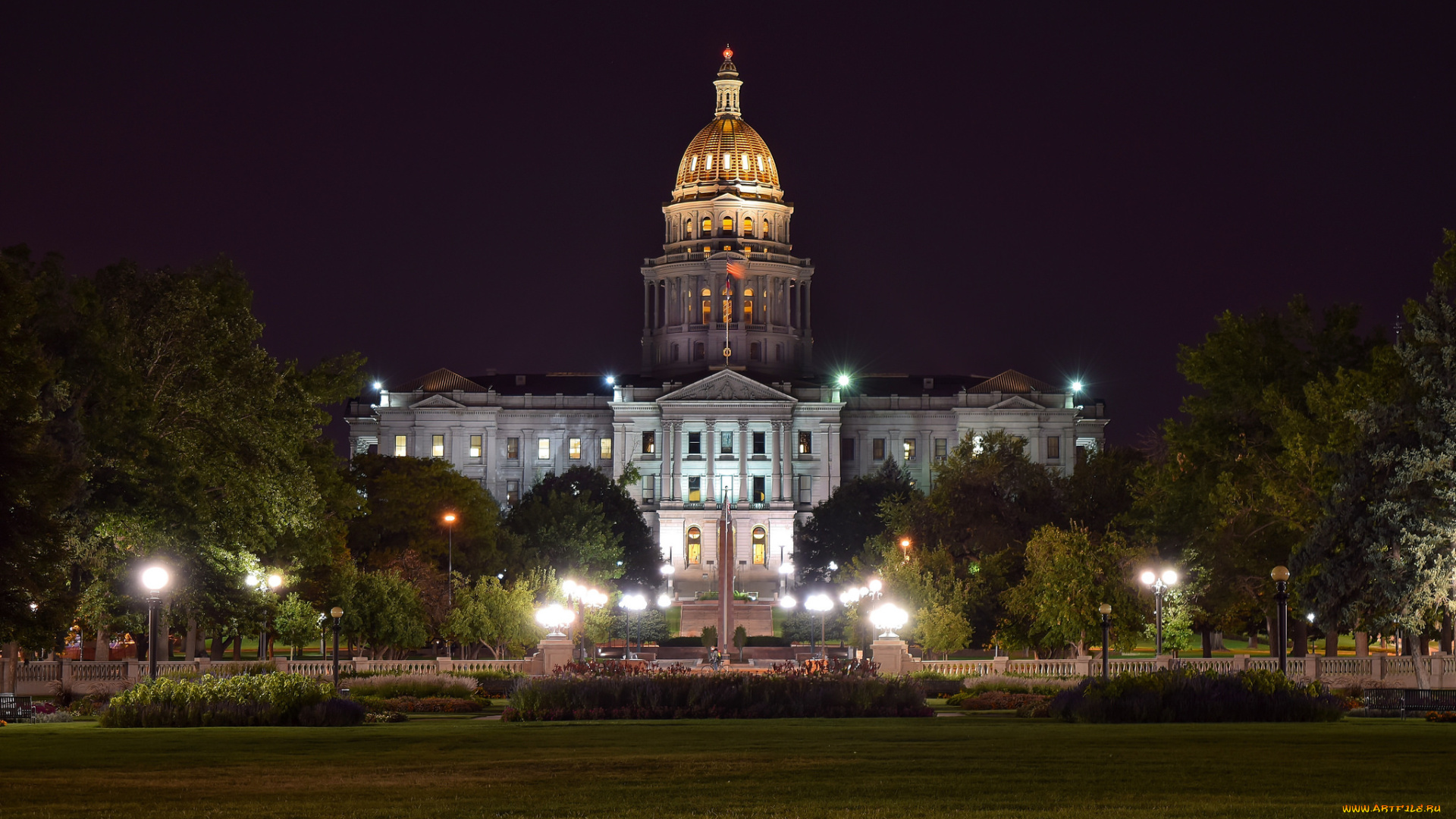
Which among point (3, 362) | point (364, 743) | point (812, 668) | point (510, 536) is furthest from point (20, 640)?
point (510, 536)

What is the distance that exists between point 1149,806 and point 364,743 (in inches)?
467

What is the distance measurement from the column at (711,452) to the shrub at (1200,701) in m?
133

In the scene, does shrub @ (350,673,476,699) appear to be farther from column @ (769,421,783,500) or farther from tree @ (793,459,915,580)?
column @ (769,421,783,500)

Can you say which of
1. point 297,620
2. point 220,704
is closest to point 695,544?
point 297,620

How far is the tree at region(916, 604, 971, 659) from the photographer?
63844 millimetres

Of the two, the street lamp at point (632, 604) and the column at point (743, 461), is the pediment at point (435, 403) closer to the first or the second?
the column at point (743, 461)

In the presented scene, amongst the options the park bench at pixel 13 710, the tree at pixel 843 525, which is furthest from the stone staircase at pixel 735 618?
the park bench at pixel 13 710

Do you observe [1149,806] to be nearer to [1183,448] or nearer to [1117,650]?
[1183,448]

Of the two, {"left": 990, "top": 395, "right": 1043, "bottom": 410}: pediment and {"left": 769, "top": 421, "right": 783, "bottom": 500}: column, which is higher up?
{"left": 990, "top": 395, "right": 1043, "bottom": 410}: pediment

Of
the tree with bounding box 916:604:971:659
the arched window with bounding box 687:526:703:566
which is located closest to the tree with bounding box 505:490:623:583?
the tree with bounding box 916:604:971:659

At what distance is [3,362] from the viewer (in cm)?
3422

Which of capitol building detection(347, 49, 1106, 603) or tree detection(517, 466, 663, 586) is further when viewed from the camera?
capitol building detection(347, 49, 1106, 603)

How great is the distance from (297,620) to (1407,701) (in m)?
35.8

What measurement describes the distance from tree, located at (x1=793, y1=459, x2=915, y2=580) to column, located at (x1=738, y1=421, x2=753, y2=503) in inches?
1106
